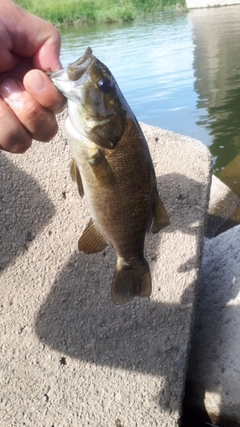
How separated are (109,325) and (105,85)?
1.68m

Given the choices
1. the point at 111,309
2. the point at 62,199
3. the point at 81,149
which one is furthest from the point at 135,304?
the point at 81,149

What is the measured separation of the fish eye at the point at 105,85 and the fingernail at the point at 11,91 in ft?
0.99

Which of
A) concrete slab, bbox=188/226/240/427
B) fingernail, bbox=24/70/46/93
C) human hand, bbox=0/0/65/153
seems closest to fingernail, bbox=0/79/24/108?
human hand, bbox=0/0/65/153

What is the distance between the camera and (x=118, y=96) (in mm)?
1781

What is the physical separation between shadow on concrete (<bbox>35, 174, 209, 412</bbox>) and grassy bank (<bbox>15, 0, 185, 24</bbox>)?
1211 inches

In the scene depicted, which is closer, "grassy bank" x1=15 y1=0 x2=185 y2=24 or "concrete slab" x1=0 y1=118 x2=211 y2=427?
"concrete slab" x1=0 y1=118 x2=211 y2=427

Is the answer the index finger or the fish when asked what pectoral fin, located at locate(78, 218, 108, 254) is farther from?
the index finger

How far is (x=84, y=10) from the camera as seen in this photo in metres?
34.0

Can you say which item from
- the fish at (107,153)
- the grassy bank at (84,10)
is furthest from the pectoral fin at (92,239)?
the grassy bank at (84,10)

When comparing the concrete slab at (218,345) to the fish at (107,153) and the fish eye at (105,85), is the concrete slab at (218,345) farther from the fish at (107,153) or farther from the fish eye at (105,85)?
the fish eye at (105,85)

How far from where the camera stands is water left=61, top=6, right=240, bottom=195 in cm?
866

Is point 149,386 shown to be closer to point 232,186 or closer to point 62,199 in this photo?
point 62,199

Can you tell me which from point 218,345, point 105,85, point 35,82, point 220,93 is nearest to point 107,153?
point 105,85

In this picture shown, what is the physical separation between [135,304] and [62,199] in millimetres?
902
